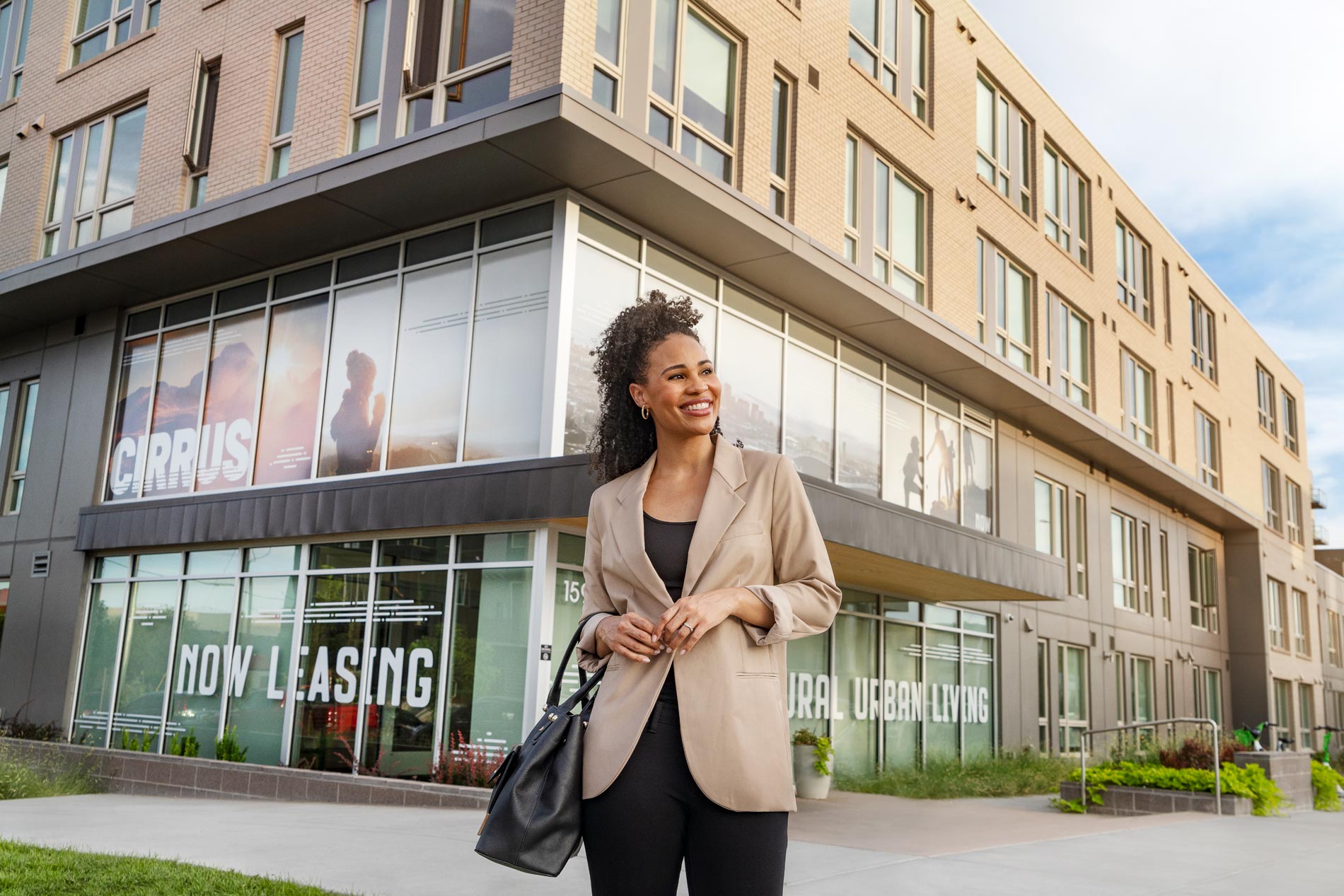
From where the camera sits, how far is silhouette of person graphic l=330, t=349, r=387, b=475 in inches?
542

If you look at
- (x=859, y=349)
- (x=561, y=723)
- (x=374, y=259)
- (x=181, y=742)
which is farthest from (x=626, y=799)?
(x=859, y=349)

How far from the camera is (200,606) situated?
1501cm

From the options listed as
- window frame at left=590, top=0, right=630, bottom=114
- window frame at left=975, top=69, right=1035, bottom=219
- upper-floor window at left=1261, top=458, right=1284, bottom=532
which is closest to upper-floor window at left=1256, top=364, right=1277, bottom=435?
Result: upper-floor window at left=1261, top=458, right=1284, bottom=532

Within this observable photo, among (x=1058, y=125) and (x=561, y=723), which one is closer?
(x=561, y=723)

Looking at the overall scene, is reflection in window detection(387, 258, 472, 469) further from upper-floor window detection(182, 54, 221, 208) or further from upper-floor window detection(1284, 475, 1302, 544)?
upper-floor window detection(1284, 475, 1302, 544)

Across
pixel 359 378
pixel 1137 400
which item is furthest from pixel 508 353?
pixel 1137 400

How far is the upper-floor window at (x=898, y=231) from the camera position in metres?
17.8

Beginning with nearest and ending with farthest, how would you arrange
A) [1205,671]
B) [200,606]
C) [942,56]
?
[200,606]
[942,56]
[1205,671]

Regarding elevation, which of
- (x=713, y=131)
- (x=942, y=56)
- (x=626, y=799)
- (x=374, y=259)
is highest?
(x=942, y=56)

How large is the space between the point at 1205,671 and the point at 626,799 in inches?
1269

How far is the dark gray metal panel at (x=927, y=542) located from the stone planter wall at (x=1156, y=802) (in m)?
3.34

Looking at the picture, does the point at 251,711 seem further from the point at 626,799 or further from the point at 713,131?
the point at 626,799

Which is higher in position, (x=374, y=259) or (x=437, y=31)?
(x=437, y=31)

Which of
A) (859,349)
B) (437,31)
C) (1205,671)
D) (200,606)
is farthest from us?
(1205,671)
